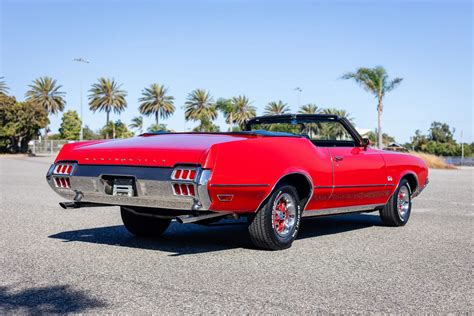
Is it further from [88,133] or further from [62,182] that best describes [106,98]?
[62,182]

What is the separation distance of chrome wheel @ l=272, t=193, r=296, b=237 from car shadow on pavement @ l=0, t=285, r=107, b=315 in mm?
2414

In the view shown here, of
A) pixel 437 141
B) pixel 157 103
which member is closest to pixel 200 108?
pixel 157 103

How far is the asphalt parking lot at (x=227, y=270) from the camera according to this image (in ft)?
13.8

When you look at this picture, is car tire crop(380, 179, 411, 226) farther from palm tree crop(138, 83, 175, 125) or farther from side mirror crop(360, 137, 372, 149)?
palm tree crop(138, 83, 175, 125)

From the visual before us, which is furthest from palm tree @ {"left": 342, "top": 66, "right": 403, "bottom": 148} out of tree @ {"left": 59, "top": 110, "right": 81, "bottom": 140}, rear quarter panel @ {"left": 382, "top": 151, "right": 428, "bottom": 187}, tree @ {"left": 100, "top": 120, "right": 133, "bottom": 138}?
tree @ {"left": 59, "top": 110, "right": 81, "bottom": 140}

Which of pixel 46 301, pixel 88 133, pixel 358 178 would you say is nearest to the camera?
pixel 46 301

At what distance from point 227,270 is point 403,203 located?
4409mm

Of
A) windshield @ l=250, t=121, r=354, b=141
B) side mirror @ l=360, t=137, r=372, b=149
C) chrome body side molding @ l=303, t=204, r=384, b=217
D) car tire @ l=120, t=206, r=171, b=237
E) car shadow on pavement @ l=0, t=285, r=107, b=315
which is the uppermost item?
windshield @ l=250, t=121, r=354, b=141

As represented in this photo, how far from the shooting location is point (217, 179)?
18.4ft

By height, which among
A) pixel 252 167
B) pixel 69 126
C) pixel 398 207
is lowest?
pixel 398 207

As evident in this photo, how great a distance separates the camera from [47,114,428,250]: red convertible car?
222 inches

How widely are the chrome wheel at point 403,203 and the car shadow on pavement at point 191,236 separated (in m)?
0.48

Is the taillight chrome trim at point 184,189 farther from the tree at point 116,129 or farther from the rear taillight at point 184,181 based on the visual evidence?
the tree at point 116,129

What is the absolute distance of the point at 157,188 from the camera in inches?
225
